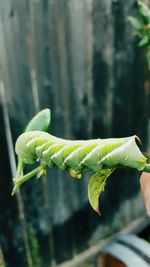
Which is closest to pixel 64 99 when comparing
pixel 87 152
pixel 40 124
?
pixel 40 124

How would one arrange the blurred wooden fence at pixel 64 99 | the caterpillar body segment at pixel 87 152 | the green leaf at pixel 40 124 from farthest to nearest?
the blurred wooden fence at pixel 64 99 < the green leaf at pixel 40 124 < the caterpillar body segment at pixel 87 152

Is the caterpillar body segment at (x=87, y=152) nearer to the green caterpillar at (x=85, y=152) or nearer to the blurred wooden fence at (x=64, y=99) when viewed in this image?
the green caterpillar at (x=85, y=152)

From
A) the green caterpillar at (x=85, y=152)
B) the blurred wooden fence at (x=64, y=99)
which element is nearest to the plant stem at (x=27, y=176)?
the green caterpillar at (x=85, y=152)

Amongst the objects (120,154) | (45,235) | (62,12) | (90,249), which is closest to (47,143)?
(120,154)

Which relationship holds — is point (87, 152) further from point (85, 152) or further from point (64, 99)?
point (64, 99)

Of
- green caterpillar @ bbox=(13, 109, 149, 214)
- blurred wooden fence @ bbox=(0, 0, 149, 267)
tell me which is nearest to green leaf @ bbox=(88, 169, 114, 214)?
green caterpillar @ bbox=(13, 109, 149, 214)

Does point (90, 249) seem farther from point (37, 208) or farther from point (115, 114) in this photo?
point (115, 114)
